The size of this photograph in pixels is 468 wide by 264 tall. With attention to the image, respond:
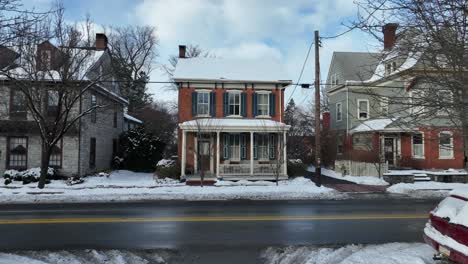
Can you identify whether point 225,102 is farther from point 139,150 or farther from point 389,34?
point 389,34

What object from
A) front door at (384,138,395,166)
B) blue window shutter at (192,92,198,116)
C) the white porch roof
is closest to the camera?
the white porch roof

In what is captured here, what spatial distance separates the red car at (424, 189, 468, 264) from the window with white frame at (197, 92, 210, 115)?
20.6 meters

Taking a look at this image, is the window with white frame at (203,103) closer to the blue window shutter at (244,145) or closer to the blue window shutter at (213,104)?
the blue window shutter at (213,104)

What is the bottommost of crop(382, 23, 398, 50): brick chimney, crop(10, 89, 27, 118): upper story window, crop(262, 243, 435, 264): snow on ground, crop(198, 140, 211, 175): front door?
crop(262, 243, 435, 264): snow on ground

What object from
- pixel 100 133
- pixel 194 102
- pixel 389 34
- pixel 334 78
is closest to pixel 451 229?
pixel 389 34

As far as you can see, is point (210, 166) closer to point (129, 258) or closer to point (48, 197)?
point (48, 197)

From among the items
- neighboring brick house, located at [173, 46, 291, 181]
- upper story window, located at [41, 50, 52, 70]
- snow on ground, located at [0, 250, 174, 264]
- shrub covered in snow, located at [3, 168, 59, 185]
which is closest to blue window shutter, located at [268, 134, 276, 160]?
neighboring brick house, located at [173, 46, 291, 181]

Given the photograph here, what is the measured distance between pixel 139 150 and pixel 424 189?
2076 cm

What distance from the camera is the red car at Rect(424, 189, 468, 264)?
5156mm

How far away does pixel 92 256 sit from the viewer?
279 inches

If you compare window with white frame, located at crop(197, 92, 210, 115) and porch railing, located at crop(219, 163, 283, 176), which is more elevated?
window with white frame, located at crop(197, 92, 210, 115)

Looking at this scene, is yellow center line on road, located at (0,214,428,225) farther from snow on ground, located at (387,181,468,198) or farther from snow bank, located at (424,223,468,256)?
snow on ground, located at (387,181,468,198)

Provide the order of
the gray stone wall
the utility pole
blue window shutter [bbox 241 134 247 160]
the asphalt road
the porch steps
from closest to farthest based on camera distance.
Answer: the asphalt road → the utility pole → the porch steps → the gray stone wall → blue window shutter [bbox 241 134 247 160]

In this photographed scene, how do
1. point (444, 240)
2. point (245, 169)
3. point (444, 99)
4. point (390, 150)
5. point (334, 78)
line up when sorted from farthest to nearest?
point (334, 78)
point (390, 150)
point (245, 169)
point (444, 99)
point (444, 240)
